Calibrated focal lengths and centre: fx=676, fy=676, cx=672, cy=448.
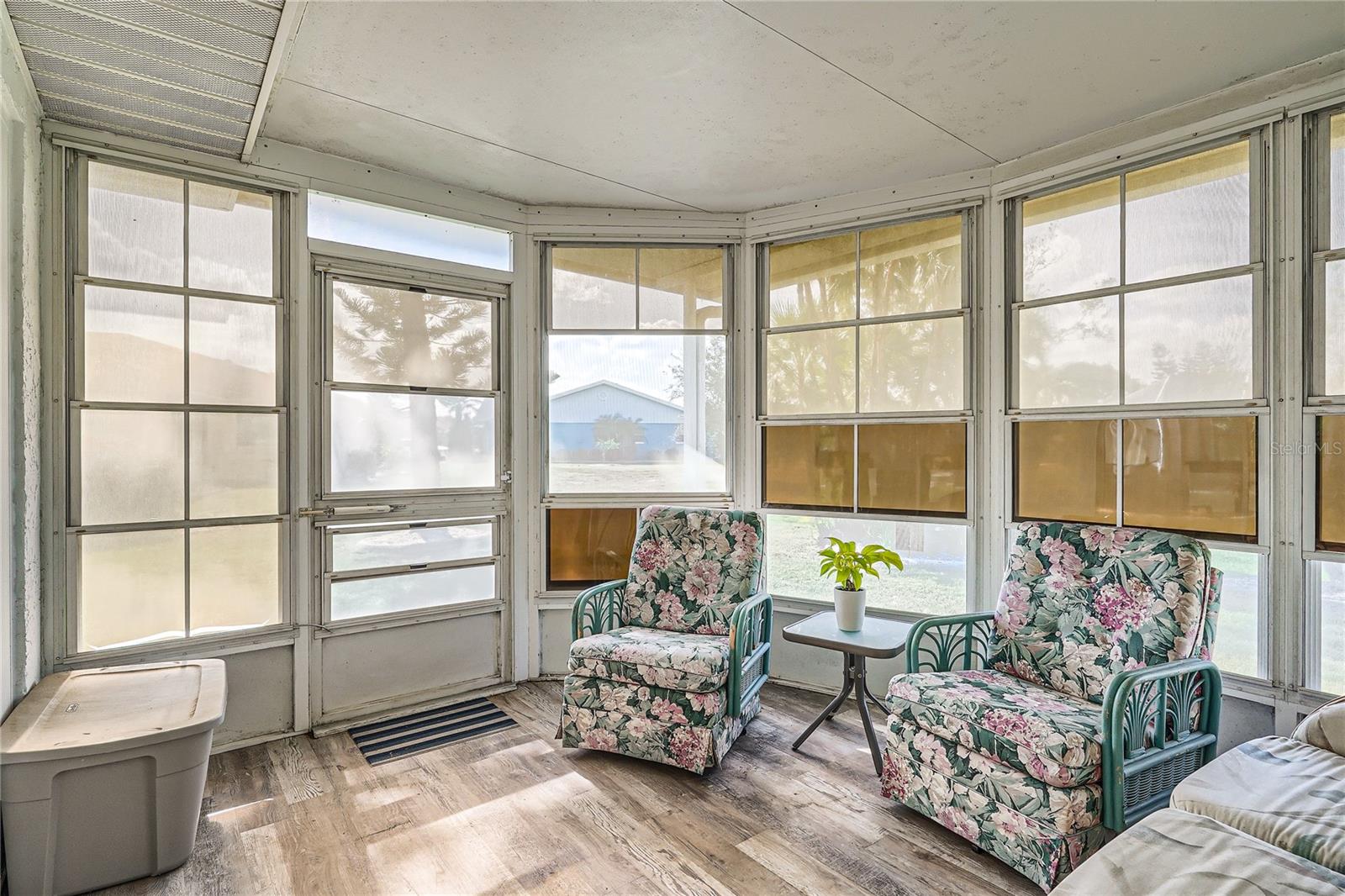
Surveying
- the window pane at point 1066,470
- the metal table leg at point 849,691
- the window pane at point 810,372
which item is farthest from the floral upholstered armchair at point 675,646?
the window pane at point 1066,470

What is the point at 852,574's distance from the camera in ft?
10.0

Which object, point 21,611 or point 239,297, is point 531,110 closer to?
point 239,297

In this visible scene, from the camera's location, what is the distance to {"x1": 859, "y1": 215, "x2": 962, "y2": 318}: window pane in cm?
341

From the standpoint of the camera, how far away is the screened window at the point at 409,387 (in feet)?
10.8

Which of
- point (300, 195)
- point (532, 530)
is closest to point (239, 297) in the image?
point (300, 195)

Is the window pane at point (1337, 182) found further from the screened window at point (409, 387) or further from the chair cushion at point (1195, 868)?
the screened window at point (409, 387)

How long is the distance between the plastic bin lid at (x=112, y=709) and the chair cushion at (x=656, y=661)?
4.35 ft

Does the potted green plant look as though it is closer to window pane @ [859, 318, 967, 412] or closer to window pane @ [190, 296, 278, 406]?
window pane @ [859, 318, 967, 412]

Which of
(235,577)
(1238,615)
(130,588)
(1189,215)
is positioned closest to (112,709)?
(130,588)

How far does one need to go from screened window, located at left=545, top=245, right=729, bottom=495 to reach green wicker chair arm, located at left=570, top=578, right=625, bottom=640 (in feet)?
2.52

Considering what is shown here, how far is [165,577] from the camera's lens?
2787 millimetres

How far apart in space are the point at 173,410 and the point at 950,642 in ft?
10.8

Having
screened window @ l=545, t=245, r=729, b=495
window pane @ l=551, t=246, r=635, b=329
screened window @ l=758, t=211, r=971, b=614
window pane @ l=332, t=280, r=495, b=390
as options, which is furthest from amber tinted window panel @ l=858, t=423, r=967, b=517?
window pane @ l=332, t=280, r=495, b=390

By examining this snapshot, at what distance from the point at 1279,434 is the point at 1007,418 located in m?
0.97
